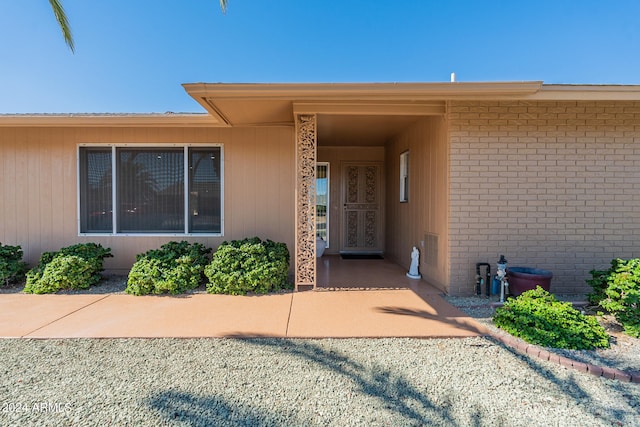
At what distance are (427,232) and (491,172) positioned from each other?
1.32 metres

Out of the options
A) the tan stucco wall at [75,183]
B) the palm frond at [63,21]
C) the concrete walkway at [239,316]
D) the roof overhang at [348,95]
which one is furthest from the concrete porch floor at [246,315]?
the palm frond at [63,21]

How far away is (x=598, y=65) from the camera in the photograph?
28.3ft

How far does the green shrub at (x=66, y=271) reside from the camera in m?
4.71

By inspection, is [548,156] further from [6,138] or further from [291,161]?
[6,138]

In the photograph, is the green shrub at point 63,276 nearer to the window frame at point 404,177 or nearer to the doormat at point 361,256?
the doormat at point 361,256

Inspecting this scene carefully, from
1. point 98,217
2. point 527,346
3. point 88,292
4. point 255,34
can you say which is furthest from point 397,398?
point 255,34

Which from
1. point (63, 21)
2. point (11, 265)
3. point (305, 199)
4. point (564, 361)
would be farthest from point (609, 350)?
point (63, 21)

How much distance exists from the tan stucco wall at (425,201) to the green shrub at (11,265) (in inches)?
254

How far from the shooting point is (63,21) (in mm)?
4945

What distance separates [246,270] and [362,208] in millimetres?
4082

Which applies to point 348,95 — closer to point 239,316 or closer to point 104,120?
point 239,316

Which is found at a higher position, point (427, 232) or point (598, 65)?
point (598, 65)

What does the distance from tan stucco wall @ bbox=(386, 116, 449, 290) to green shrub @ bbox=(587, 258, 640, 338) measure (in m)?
1.73

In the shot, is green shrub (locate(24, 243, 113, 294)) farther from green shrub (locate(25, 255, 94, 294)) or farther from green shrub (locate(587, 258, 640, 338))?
green shrub (locate(587, 258, 640, 338))
